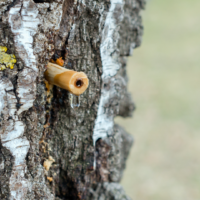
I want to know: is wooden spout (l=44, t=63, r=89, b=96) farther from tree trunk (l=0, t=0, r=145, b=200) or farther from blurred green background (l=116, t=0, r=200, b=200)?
blurred green background (l=116, t=0, r=200, b=200)

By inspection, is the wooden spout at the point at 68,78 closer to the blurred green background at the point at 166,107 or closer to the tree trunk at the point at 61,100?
the tree trunk at the point at 61,100

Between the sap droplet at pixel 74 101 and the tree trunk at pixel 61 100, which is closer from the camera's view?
the tree trunk at pixel 61 100

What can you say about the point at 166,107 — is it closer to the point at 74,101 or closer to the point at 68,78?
the point at 74,101

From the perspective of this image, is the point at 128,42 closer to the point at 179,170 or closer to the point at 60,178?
the point at 60,178

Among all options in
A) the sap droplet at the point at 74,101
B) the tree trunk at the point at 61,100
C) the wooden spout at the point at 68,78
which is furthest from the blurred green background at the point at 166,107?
the wooden spout at the point at 68,78

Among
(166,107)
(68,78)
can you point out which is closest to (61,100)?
(68,78)

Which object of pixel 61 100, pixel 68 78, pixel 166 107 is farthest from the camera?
pixel 166 107
